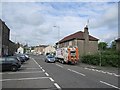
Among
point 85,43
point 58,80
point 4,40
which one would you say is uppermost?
point 4,40

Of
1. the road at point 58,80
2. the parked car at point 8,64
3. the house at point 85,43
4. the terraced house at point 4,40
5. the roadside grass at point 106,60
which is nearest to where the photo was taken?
the road at point 58,80

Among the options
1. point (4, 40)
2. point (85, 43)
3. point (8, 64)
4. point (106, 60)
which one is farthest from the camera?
point (4, 40)

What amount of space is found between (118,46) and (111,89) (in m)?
64.0

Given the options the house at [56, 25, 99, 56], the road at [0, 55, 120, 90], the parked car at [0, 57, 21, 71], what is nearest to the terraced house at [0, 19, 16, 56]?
the house at [56, 25, 99, 56]

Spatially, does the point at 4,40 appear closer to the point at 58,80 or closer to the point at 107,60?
the point at 107,60

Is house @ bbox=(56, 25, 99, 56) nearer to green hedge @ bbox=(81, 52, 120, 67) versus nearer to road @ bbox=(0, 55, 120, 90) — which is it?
green hedge @ bbox=(81, 52, 120, 67)

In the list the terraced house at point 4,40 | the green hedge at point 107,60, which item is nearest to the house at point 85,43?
the terraced house at point 4,40

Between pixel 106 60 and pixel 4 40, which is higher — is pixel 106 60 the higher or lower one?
the lower one

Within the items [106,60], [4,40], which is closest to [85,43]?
[4,40]

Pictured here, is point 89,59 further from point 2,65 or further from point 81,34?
point 81,34

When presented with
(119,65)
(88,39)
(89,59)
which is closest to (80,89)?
(119,65)

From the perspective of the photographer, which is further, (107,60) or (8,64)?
(107,60)

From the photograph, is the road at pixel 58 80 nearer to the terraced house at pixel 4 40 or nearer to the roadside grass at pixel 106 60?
the roadside grass at pixel 106 60

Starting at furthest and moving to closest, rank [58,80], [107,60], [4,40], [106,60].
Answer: [4,40]
[106,60]
[107,60]
[58,80]
